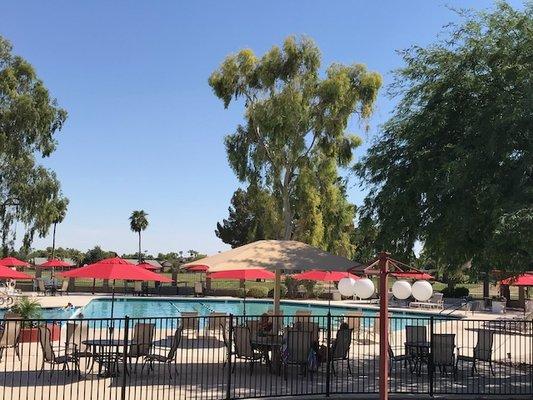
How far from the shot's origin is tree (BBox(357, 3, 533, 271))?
36.7 feet

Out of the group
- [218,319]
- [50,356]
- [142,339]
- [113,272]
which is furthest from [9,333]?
[218,319]

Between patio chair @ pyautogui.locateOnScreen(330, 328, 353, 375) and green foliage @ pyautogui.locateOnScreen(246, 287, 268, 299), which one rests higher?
green foliage @ pyautogui.locateOnScreen(246, 287, 268, 299)

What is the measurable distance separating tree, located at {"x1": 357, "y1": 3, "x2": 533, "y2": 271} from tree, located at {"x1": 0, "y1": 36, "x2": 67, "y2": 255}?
25.9 metres

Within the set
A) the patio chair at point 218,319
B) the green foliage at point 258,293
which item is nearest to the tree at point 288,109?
the green foliage at point 258,293

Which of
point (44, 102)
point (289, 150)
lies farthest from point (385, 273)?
point (44, 102)

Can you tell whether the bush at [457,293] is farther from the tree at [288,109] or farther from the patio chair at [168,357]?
the patio chair at [168,357]

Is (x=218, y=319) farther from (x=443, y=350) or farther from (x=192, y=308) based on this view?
(x=192, y=308)

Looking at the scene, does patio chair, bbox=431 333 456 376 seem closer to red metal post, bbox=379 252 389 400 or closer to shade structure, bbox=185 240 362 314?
shade structure, bbox=185 240 362 314

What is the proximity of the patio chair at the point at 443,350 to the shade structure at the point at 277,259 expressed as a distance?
2264 millimetres

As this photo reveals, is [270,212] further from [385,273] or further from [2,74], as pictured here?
[385,273]

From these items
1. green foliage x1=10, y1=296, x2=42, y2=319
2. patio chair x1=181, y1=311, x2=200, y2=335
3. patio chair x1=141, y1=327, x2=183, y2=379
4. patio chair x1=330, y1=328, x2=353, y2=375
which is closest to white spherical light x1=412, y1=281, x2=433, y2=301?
patio chair x1=330, y1=328, x2=353, y2=375

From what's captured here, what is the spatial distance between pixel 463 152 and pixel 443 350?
158 inches

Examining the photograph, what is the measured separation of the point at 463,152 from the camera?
1152 centimetres

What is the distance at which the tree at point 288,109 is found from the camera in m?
35.7
